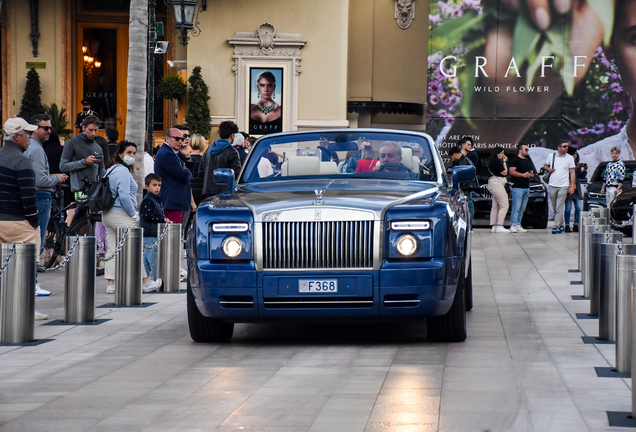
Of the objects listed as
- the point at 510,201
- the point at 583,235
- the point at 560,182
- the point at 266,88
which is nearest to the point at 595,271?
the point at 583,235

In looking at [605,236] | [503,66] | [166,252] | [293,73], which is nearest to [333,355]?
[605,236]

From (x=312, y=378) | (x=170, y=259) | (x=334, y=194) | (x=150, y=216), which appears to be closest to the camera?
(x=312, y=378)

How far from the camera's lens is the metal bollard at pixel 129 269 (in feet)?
34.2

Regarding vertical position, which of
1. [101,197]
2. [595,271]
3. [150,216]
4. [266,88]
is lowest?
[595,271]

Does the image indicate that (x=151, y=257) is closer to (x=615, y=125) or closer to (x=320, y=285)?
(x=320, y=285)

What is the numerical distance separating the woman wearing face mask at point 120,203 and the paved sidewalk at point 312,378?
1.68 meters

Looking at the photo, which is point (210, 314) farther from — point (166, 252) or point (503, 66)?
point (503, 66)

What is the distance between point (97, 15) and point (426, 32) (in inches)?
429

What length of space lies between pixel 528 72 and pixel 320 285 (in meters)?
24.1

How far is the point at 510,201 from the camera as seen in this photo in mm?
22875

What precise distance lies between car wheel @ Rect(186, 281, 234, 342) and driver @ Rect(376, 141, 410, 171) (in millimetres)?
1999

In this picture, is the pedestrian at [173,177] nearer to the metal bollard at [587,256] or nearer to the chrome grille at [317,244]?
the metal bollard at [587,256]

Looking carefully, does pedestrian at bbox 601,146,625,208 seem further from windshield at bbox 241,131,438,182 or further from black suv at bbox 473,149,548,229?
windshield at bbox 241,131,438,182

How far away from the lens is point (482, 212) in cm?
2303
